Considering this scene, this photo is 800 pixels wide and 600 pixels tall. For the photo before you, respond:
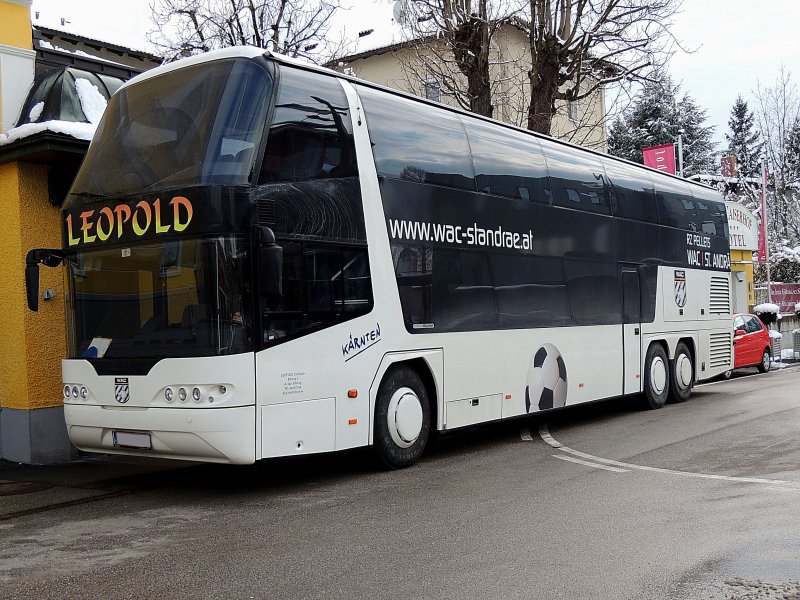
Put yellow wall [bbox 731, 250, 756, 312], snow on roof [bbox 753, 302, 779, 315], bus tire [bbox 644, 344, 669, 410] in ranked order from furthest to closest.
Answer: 1. yellow wall [bbox 731, 250, 756, 312]
2. snow on roof [bbox 753, 302, 779, 315]
3. bus tire [bbox 644, 344, 669, 410]

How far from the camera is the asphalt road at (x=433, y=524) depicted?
533 centimetres

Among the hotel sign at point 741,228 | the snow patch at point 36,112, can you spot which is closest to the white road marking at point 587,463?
the snow patch at point 36,112

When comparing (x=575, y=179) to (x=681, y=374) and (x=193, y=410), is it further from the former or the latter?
(x=193, y=410)

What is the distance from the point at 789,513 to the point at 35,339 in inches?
343

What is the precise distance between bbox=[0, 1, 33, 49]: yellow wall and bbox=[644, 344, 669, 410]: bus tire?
35.3 ft

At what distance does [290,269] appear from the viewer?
27.1ft

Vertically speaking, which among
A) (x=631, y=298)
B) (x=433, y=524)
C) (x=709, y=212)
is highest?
(x=709, y=212)

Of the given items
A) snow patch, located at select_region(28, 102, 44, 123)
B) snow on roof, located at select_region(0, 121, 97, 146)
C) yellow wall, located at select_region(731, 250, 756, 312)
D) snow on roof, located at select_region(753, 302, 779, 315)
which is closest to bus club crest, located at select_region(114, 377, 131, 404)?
snow on roof, located at select_region(0, 121, 97, 146)

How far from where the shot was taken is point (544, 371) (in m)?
12.0

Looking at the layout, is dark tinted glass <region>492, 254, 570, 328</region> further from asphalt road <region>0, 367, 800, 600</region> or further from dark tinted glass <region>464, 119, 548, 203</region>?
asphalt road <region>0, 367, 800, 600</region>

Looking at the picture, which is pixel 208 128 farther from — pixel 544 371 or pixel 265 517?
pixel 544 371

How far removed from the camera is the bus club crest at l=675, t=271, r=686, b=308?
16078 millimetres

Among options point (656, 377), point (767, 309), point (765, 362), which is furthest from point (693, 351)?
point (767, 309)

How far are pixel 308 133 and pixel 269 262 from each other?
162 centimetres
